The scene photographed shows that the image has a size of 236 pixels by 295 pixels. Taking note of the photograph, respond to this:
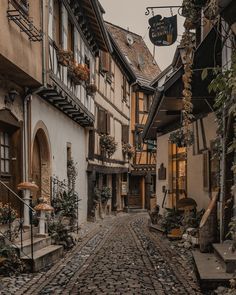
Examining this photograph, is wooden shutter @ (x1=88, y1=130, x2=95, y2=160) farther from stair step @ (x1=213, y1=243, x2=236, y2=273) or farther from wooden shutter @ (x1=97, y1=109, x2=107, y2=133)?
stair step @ (x1=213, y1=243, x2=236, y2=273)

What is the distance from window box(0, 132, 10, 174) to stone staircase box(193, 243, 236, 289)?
4118mm

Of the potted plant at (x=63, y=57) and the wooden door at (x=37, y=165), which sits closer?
the potted plant at (x=63, y=57)

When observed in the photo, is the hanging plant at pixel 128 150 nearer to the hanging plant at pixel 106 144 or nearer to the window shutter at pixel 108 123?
the window shutter at pixel 108 123

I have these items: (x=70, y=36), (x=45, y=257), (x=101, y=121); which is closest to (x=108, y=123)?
(x=101, y=121)

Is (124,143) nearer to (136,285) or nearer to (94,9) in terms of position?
(94,9)

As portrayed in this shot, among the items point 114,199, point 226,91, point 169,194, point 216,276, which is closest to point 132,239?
point 169,194

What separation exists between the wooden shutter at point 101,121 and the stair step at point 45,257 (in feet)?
36.1

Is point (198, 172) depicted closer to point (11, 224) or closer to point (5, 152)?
point (5, 152)

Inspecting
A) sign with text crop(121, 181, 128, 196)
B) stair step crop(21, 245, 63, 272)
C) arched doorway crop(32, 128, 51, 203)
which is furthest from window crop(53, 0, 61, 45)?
sign with text crop(121, 181, 128, 196)

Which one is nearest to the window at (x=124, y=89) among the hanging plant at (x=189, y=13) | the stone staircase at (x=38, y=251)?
the stone staircase at (x=38, y=251)

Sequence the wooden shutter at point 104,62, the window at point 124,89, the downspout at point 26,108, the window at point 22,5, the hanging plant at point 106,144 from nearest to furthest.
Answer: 1. the window at point 22,5
2. the downspout at point 26,108
3. the wooden shutter at point 104,62
4. the hanging plant at point 106,144
5. the window at point 124,89

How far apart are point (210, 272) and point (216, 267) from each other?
35 cm

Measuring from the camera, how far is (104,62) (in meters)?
20.9

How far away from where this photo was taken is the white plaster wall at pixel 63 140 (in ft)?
37.5
